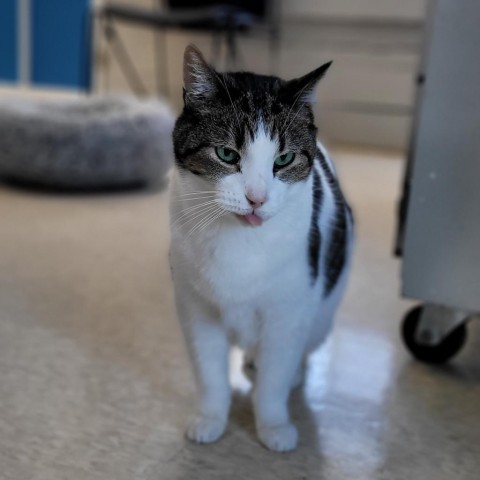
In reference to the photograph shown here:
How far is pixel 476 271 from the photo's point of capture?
37.9 inches

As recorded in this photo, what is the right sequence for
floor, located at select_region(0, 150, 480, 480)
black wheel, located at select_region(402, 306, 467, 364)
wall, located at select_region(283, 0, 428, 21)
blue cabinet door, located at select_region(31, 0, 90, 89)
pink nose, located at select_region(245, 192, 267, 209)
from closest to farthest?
pink nose, located at select_region(245, 192, 267, 209), floor, located at select_region(0, 150, 480, 480), black wheel, located at select_region(402, 306, 467, 364), wall, located at select_region(283, 0, 428, 21), blue cabinet door, located at select_region(31, 0, 90, 89)

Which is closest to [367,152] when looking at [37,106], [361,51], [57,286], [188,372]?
[361,51]

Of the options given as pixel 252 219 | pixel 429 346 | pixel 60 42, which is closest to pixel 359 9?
pixel 60 42

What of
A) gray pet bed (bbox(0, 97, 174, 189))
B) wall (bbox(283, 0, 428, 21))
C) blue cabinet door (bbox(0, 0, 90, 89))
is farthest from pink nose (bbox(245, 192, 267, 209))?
blue cabinet door (bbox(0, 0, 90, 89))

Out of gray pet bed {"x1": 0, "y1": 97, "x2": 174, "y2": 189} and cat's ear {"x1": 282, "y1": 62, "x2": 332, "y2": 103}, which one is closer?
cat's ear {"x1": 282, "y1": 62, "x2": 332, "y2": 103}

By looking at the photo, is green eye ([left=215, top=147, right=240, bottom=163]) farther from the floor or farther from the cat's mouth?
the floor

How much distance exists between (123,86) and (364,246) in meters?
3.17

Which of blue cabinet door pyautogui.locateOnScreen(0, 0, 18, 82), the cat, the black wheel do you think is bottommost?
the black wheel

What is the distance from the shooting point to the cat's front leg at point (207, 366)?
86 cm

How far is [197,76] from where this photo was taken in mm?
756

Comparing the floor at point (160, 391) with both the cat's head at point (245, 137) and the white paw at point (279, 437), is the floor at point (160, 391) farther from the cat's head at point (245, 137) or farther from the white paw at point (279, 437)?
the cat's head at point (245, 137)

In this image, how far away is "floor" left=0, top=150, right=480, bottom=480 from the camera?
2.73 ft

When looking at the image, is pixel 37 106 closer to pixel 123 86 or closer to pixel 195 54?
pixel 195 54

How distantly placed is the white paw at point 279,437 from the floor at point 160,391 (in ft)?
0.04
